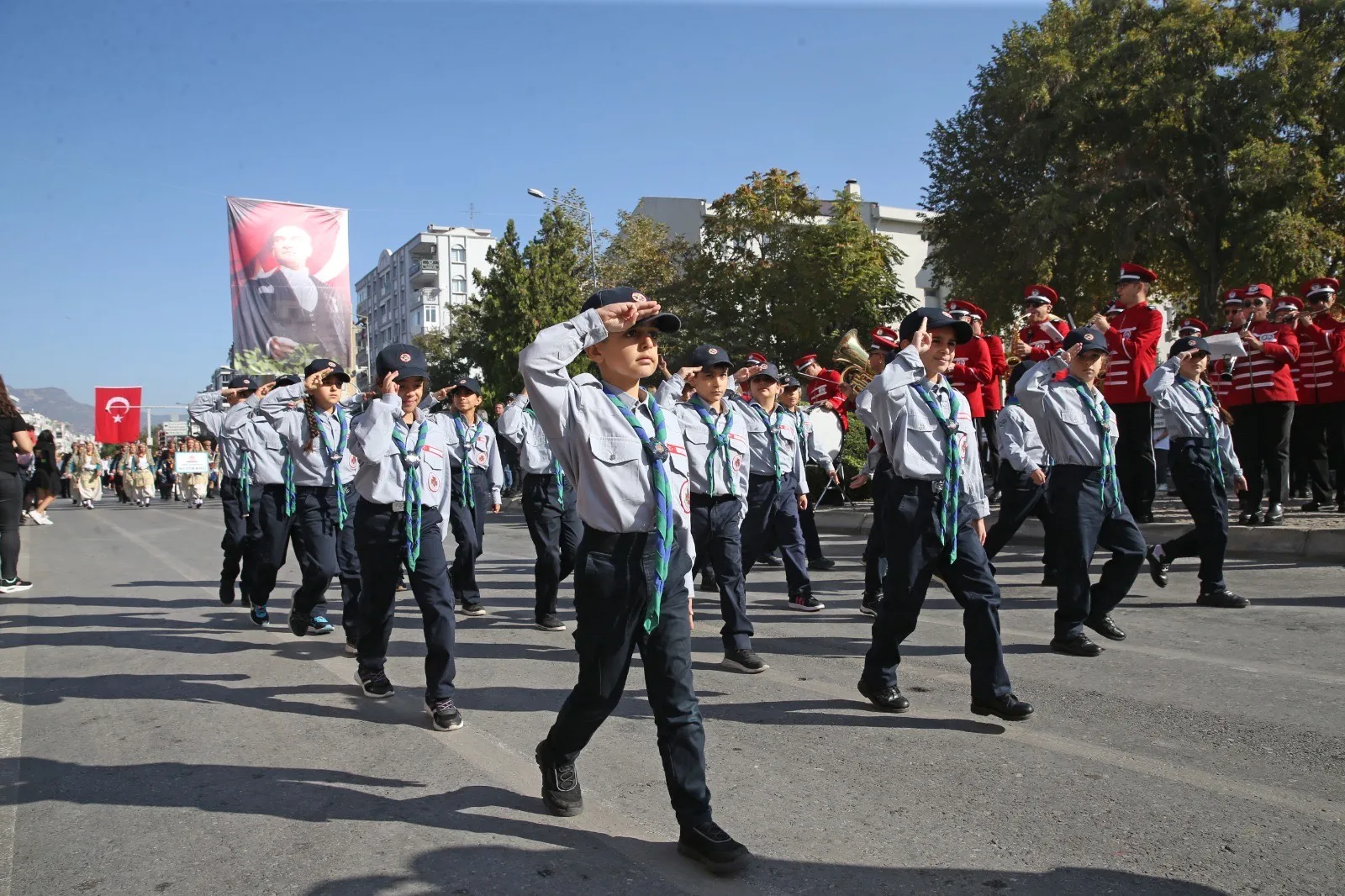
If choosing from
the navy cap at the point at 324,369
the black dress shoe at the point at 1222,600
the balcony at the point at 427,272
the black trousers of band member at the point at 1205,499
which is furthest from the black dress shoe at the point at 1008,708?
the balcony at the point at 427,272

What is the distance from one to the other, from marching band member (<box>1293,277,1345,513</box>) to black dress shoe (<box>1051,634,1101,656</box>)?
6807 millimetres

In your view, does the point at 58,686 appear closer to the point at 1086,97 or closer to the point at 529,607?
the point at 529,607

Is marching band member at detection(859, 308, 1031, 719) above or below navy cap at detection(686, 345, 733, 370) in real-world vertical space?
below

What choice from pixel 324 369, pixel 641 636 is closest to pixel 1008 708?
pixel 641 636

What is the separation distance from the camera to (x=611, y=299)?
4.11 metres

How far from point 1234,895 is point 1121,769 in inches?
48.0

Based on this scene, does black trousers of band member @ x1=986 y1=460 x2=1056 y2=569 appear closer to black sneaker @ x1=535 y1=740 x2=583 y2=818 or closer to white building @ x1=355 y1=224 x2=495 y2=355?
black sneaker @ x1=535 y1=740 x2=583 y2=818

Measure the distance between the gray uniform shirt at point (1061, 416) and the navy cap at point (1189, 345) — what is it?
2037 mm

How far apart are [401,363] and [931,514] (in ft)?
10.3

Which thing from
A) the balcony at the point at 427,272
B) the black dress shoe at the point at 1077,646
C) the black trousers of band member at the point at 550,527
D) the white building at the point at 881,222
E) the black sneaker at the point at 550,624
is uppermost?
the balcony at the point at 427,272

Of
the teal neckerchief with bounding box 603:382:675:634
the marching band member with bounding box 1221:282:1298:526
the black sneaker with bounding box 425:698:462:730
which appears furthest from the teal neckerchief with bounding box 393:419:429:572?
the marching band member with bounding box 1221:282:1298:526

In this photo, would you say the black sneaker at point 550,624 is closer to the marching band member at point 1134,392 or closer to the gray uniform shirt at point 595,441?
the gray uniform shirt at point 595,441

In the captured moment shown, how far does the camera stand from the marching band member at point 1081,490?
6.67m

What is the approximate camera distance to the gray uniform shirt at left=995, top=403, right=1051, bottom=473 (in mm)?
8406
